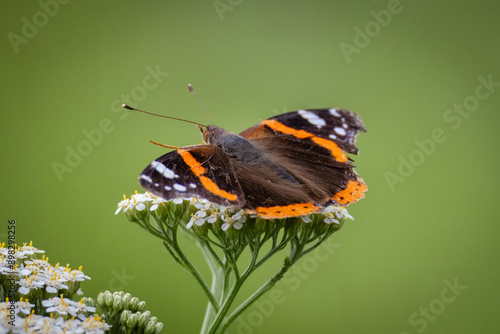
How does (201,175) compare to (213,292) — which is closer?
(201,175)

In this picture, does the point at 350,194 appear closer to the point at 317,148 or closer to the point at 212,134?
the point at 317,148

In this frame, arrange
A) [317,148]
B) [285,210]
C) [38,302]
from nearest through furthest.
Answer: [38,302] → [285,210] → [317,148]

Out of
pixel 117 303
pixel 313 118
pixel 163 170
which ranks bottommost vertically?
pixel 117 303

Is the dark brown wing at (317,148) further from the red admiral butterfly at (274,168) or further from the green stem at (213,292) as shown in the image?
the green stem at (213,292)

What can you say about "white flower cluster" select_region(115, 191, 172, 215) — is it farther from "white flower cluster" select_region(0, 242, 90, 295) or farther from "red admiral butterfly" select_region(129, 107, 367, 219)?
"white flower cluster" select_region(0, 242, 90, 295)

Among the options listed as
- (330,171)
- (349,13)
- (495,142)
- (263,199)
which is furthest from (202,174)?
(495,142)

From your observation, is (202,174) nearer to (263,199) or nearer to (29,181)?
(263,199)

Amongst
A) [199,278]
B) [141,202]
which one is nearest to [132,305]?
[199,278]
